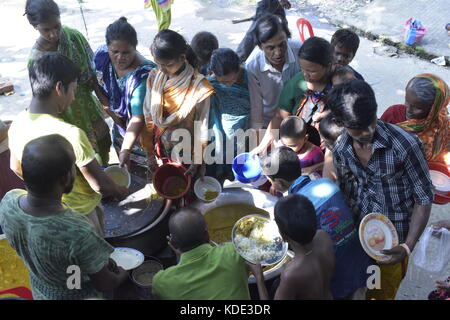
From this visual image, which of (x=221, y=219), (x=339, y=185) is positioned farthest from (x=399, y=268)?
(x=221, y=219)

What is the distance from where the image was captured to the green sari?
3.34 m

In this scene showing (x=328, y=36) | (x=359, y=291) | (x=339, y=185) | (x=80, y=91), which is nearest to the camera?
(x=359, y=291)

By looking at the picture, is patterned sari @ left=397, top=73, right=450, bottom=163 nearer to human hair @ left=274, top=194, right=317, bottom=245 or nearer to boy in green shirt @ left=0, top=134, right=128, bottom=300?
human hair @ left=274, top=194, right=317, bottom=245

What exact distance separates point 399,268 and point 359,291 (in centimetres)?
26

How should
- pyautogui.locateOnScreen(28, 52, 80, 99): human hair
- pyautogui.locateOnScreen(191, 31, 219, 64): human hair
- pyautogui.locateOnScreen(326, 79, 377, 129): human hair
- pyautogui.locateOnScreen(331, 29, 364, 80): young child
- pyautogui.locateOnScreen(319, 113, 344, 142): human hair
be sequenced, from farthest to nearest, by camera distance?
pyautogui.locateOnScreen(191, 31, 219, 64): human hair → pyautogui.locateOnScreen(331, 29, 364, 80): young child → pyautogui.locateOnScreen(319, 113, 344, 142): human hair → pyautogui.locateOnScreen(28, 52, 80, 99): human hair → pyautogui.locateOnScreen(326, 79, 377, 129): human hair

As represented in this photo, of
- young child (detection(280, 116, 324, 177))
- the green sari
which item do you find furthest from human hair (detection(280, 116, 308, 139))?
the green sari

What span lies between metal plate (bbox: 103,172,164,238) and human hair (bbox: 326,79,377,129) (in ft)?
4.85

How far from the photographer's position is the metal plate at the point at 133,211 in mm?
2824

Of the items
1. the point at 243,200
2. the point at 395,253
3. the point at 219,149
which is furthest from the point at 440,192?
the point at 219,149

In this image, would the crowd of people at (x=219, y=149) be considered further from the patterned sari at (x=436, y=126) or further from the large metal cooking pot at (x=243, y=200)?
the large metal cooking pot at (x=243, y=200)

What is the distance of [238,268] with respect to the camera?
6.88ft

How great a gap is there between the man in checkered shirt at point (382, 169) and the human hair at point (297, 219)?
17.0 inches

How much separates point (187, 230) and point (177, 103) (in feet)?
3.73
